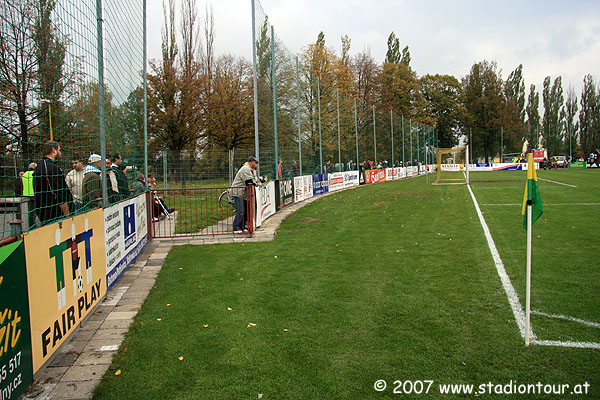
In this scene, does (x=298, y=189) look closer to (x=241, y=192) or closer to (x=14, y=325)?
(x=241, y=192)

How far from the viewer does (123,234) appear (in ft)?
23.2

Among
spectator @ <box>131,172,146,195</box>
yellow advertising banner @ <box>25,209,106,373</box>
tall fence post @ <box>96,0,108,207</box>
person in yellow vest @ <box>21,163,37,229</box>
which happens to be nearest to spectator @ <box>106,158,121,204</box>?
tall fence post @ <box>96,0,108,207</box>

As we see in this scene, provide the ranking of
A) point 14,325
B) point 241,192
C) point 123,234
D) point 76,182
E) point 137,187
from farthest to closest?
point 241,192
point 137,187
point 123,234
point 76,182
point 14,325

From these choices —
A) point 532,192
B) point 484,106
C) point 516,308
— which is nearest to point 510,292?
point 516,308

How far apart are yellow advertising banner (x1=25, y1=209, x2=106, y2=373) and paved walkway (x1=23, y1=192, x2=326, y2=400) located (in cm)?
12

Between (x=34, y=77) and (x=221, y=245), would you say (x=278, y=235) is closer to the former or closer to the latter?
(x=221, y=245)

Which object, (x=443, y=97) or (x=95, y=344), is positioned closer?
(x=95, y=344)

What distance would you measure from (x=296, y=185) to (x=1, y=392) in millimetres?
16380

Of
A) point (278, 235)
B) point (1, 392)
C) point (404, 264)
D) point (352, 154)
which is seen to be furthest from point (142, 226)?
point (352, 154)

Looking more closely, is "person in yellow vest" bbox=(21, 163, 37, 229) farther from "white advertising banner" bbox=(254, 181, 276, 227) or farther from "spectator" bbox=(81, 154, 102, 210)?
"white advertising banner" bbox=(254, 181, 276, 227)

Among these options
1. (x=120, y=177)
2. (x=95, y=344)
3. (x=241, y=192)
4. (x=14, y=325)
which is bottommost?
(x=95, y=344)

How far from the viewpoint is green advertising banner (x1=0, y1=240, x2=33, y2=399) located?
2883 mm

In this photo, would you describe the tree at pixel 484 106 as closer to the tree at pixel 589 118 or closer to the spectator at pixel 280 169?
the tree at pixel 589 118

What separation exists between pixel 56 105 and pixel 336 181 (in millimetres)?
23578
